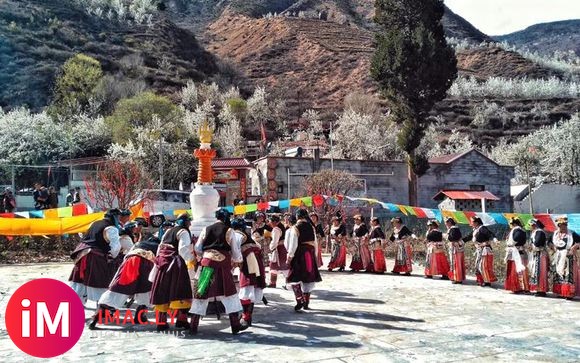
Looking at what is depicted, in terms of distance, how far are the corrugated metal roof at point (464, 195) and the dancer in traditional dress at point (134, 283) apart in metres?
27.0

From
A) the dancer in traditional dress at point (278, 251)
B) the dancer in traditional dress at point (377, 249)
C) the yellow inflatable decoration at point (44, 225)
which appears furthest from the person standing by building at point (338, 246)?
the yellow inflatable decoration at point (44, 225)

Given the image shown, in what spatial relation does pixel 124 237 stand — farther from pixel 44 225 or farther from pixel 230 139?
pixel 230 139

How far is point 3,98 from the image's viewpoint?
58.0 m

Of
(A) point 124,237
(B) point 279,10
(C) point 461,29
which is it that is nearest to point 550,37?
(C) point 461,29

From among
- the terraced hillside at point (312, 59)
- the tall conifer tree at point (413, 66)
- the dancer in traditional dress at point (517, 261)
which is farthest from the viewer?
the terraced hillside at point (312, 59)

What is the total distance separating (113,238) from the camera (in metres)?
8.80

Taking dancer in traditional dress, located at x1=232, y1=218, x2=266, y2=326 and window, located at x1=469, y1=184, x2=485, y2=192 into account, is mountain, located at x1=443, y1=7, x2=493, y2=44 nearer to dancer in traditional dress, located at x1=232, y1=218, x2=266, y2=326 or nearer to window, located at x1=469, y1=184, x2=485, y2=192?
window, located at x1=469, y1=184, x2=485, y2=192

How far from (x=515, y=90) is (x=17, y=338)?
87216 mm

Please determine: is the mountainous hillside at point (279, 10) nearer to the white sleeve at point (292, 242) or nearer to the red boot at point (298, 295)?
the white sleeve at point (292, 242)

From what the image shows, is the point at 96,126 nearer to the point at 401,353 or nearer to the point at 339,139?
the point at 339,139

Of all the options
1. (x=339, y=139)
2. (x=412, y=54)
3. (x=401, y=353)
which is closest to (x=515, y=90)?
(x=339, y=139)

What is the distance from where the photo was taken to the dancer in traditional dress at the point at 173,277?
7668mm

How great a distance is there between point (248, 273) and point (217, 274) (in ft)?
3.09

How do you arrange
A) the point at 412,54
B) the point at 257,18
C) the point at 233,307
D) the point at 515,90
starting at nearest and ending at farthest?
the point at 233,307, the point at 412,54, the point at 515,90, the point at 257,18
